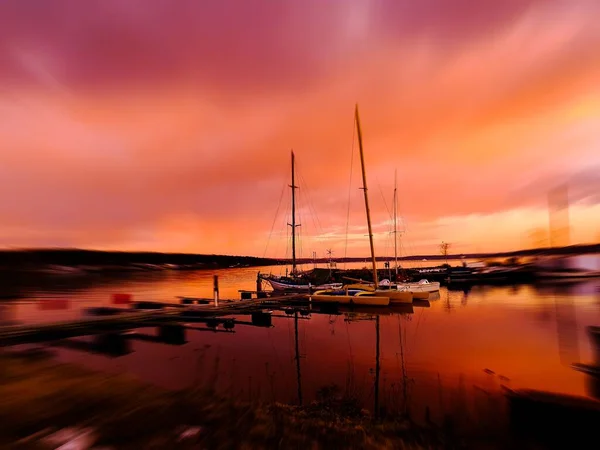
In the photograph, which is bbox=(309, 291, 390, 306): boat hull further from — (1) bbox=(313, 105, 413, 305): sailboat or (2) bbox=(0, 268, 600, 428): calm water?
(2) bbox=(0, 268, 600, 428): calm water

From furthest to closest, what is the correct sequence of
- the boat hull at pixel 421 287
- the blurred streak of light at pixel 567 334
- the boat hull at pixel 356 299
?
1. the boat hull at pixel 421 287
2. the boat hull at pixel 356 299
3. the blurred streak of light at pixel 567 334

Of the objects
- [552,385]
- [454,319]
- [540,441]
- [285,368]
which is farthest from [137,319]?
[454,319]

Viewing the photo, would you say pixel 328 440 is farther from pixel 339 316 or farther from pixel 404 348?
pixel 339 316

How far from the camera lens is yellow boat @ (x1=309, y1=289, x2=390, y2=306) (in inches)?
1214

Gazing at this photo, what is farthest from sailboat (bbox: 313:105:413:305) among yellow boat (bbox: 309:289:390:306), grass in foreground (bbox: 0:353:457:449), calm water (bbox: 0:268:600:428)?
grass in foreground (bbox: 0:353:457:449)

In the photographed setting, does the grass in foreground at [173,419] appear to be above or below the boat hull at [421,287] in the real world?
above

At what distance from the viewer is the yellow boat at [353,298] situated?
101 ft

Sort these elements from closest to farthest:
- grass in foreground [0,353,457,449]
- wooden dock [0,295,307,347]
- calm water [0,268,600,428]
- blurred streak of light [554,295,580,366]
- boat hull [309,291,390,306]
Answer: grass in foreground [0,353,457,449], calm water [0,268,600,428], wooden dock [0,295,307,347], blurred streak of light [554,295,580,366], boat hull [309,291,390,306]

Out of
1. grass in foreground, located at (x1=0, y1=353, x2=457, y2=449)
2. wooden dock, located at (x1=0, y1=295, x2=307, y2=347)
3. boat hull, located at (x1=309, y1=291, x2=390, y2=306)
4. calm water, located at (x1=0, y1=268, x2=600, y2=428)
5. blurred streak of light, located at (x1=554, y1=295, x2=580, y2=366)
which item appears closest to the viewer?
grass in foreground, located at (x1=0, y1=353, x2=457, y2=449)

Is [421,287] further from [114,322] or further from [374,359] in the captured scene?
[114,322]

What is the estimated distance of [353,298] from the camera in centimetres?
3147

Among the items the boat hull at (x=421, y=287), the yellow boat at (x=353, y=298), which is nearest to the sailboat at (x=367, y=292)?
the yellow boat at (x=353, y=298)

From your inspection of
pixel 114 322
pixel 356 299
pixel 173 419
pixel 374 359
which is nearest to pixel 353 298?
pixel 356 299

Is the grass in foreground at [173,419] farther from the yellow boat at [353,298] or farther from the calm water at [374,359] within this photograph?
the yellow boat at [353,298]
